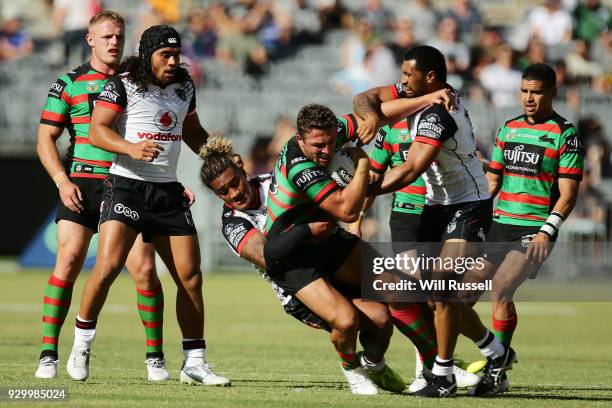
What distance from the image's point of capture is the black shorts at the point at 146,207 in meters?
9.24

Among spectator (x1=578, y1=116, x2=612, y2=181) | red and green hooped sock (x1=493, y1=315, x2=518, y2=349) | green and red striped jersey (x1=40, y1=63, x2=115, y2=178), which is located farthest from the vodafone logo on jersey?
spectator (x1=578, y1=116, x2=612, y2=181)

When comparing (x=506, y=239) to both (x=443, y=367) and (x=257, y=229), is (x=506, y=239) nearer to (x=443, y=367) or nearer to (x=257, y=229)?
(x=443, y=367)

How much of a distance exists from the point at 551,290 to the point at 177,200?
5.62 meters

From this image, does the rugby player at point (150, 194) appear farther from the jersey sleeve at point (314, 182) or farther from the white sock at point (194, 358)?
the jersey sleeve at point (314, 182)

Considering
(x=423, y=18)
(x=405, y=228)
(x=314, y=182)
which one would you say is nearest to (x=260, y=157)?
(x=423, y=18)

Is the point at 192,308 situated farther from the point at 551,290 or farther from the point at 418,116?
the point at 551,290

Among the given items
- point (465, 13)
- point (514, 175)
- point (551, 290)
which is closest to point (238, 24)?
point (465, 13)

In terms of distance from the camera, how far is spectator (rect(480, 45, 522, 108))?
2191 centimetres

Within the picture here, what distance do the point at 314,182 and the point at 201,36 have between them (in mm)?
17191

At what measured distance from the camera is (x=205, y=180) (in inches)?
364

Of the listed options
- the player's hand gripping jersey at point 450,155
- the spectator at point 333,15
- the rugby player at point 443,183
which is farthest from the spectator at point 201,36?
the player's hand gripping jersey at point 450,155

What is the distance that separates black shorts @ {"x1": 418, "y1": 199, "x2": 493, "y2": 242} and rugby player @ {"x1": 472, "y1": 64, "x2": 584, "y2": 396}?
312mm

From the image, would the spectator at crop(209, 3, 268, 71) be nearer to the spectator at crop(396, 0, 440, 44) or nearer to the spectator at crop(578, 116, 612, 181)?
the spectator at crop(396, 0, 440, 44)

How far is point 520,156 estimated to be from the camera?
33.3 feet
